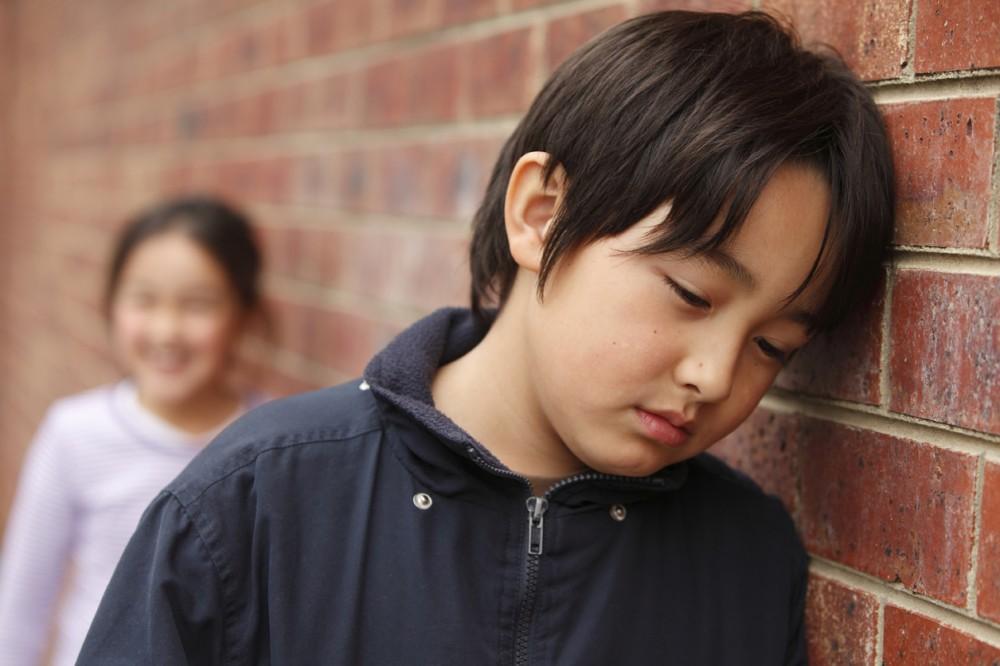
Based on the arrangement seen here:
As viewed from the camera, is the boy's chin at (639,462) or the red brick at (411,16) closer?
the boy's chin at (639,462)

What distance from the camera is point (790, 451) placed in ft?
5.52

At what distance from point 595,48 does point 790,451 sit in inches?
24.9

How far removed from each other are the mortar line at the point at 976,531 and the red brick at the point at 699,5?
78 centimetres

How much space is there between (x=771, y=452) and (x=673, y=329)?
443 millimetres

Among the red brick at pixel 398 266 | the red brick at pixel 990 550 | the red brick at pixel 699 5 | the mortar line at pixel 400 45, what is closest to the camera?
the red brick at pixel 990 550

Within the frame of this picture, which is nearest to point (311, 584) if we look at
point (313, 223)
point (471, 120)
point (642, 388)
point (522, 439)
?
point (522, 439)

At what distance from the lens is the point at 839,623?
1.58m

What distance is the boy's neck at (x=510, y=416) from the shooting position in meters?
1.59

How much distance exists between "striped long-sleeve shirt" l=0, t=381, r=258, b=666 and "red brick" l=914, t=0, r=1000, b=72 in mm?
1997

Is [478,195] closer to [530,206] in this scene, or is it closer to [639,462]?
[530,206]

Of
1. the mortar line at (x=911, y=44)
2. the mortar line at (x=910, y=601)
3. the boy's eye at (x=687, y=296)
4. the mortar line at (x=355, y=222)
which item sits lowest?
the mortar line at (x=910, y=601)

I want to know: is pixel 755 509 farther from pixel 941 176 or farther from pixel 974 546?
pixel 941 176

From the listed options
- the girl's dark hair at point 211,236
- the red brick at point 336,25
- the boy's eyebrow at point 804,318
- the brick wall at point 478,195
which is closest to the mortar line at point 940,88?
the brick wall at point 478,195

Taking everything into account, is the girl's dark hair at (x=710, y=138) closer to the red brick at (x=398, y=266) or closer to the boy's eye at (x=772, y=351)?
the boy's eye at (x=772, y=351)
